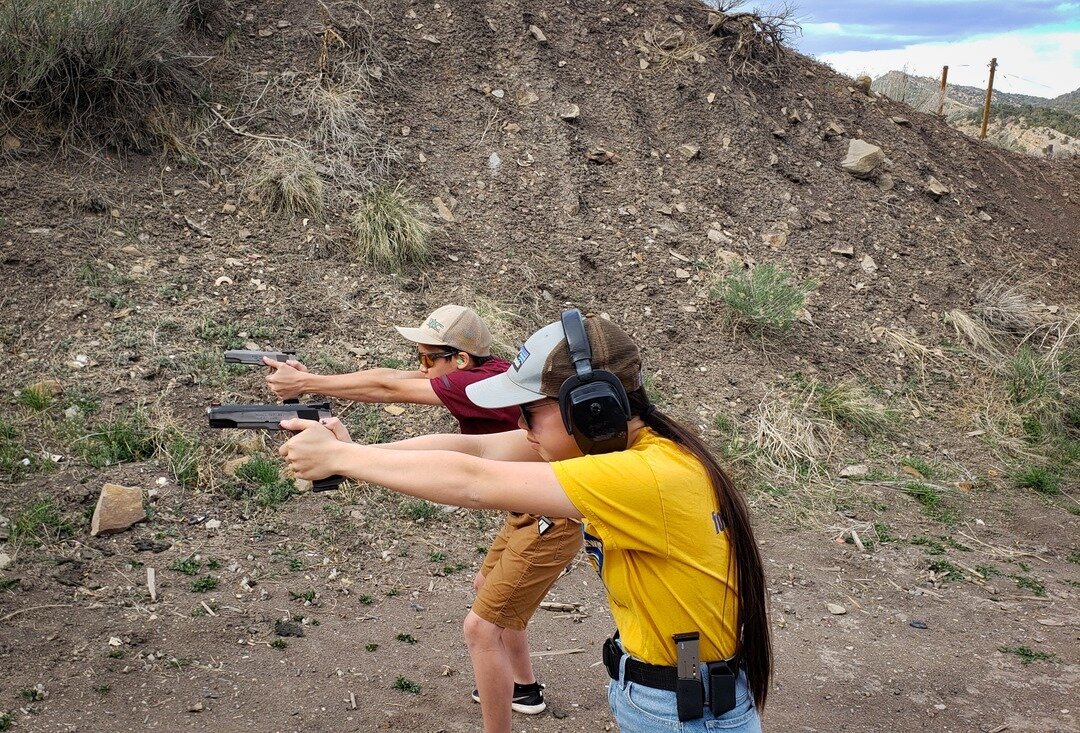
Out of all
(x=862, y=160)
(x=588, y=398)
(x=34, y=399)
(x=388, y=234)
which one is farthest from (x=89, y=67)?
(x=862, y=160)

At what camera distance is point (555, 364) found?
231 cm

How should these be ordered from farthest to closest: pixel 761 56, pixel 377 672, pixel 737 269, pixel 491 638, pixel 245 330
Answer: pixel 761 56, pixel 737 269, pixel 245 330, pixel 377 672, pixel 491 638

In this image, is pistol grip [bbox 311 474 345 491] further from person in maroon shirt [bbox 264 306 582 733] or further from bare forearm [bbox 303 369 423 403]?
bare forearm [bbox 303 369 423 403]

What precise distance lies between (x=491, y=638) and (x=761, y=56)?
10.1 meters

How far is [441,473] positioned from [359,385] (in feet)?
6.92

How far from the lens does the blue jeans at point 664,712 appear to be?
2291 mm

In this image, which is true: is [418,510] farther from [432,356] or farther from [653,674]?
[653,674]

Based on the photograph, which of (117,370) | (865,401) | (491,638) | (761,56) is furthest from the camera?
(761,56)

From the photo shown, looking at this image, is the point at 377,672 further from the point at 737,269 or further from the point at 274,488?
the point at 737,269

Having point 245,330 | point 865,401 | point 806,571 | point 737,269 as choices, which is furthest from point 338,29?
point 806,571

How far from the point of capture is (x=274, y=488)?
237 inches

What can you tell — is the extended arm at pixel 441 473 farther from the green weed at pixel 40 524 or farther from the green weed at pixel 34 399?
the green weed at pixel 34 399

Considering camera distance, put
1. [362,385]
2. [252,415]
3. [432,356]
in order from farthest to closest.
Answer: [362,385]
[432,356]
[252,415]

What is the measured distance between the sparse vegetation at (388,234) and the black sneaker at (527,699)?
465 centimetres
